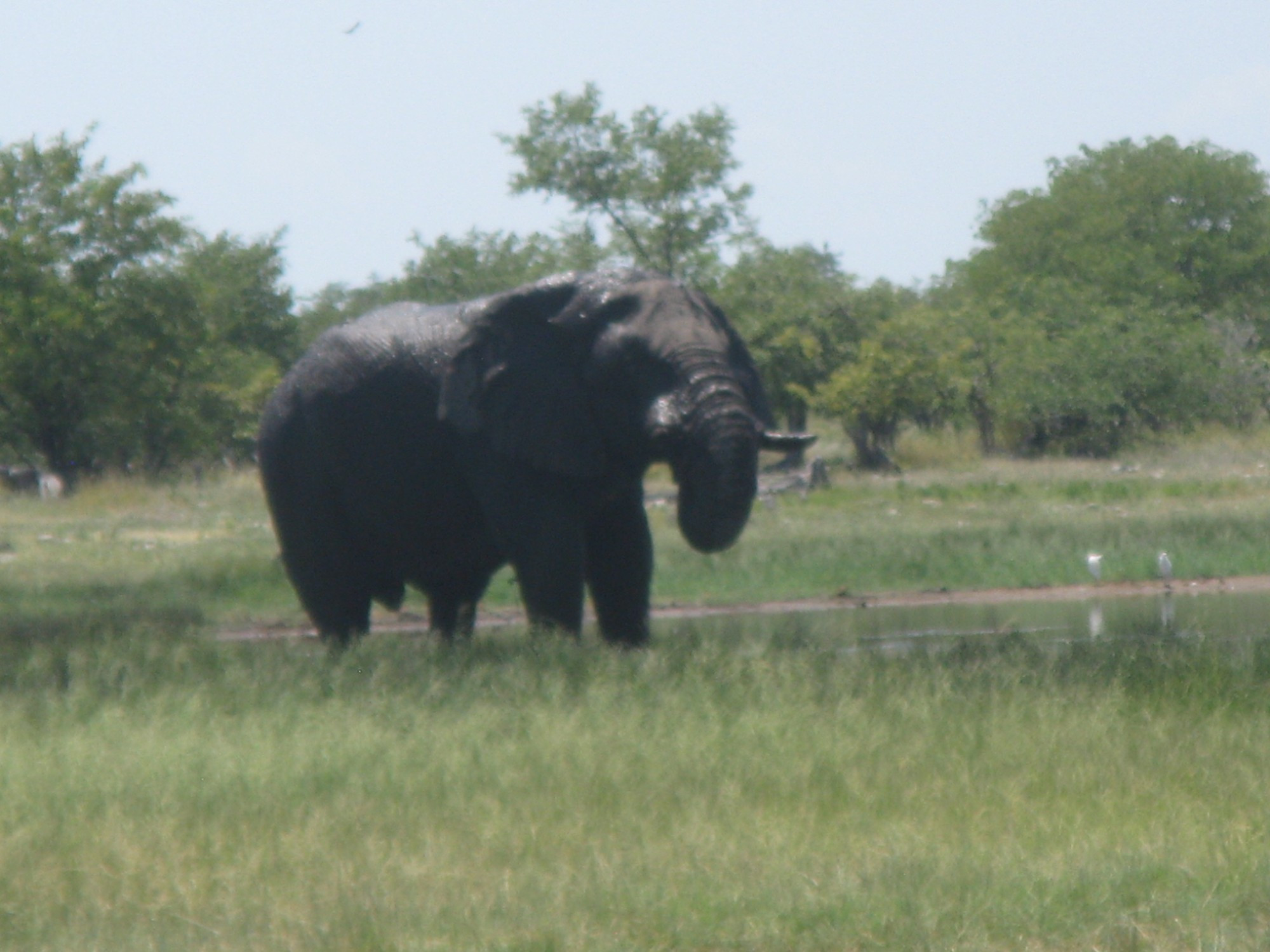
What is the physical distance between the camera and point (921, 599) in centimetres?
2195

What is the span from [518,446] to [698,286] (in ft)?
144

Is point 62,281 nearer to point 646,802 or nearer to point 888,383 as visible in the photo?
point 888,383

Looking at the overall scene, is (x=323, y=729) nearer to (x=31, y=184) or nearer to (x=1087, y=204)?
(x=31, y=184)

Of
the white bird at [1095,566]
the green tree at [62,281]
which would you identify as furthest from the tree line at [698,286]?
the white bird at [1095,566]

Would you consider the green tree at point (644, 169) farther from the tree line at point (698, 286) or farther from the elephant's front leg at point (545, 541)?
the elephant's front leg at point (545, 541)

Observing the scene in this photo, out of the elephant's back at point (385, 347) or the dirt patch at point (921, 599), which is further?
the dirt patch at point (921, 599)

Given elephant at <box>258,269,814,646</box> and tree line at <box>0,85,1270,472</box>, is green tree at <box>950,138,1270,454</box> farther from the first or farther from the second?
elephant at <box>258,269,814,646</box>

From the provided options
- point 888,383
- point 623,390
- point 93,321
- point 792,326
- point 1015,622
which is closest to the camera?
point 623,390

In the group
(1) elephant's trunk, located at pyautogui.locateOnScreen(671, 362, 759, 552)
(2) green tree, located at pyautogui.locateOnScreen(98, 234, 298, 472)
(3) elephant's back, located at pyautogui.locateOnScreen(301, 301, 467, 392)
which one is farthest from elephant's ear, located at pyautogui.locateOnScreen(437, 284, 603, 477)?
(2) green tree, located at pyautogui.locateOnScreen(98, 234, 298, 472)

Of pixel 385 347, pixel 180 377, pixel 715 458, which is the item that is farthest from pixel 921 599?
pixel 180 377

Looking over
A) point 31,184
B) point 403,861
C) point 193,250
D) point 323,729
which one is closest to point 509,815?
point 403,861

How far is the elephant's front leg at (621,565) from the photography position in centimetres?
1116

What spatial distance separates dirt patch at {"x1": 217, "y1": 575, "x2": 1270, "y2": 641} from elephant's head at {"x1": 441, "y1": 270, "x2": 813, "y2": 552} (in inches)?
333

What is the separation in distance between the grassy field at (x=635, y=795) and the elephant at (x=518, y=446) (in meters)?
0.54
